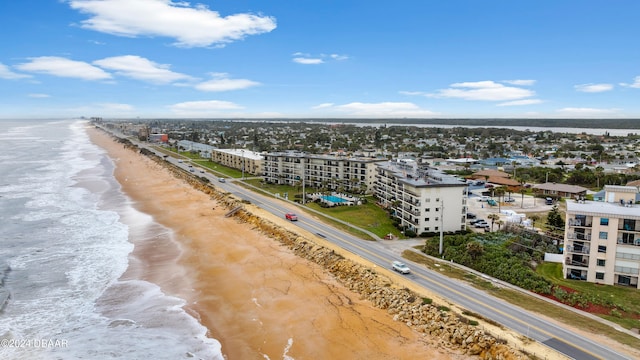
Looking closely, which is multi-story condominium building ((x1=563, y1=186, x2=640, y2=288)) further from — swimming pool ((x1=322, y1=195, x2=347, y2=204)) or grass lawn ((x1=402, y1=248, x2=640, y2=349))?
swimming pool ((x1=322, y1=195, x2=347, y2=204))

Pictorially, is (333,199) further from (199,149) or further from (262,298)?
(199,149)

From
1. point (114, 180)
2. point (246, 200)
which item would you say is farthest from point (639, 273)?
point (114, 180)

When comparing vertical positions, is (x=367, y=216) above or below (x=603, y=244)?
below

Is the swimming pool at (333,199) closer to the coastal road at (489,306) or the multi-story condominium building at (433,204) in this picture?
the multi-story condominium building at (433,204)

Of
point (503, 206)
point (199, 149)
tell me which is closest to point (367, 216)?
point (503, 206)

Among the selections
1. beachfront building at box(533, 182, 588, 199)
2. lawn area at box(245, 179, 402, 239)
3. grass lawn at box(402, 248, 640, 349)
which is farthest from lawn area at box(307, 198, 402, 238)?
beachfront building at box(533, 182, 588, 199)

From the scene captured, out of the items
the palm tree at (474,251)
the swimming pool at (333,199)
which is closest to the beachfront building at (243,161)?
the swimming pool at (333,199)
